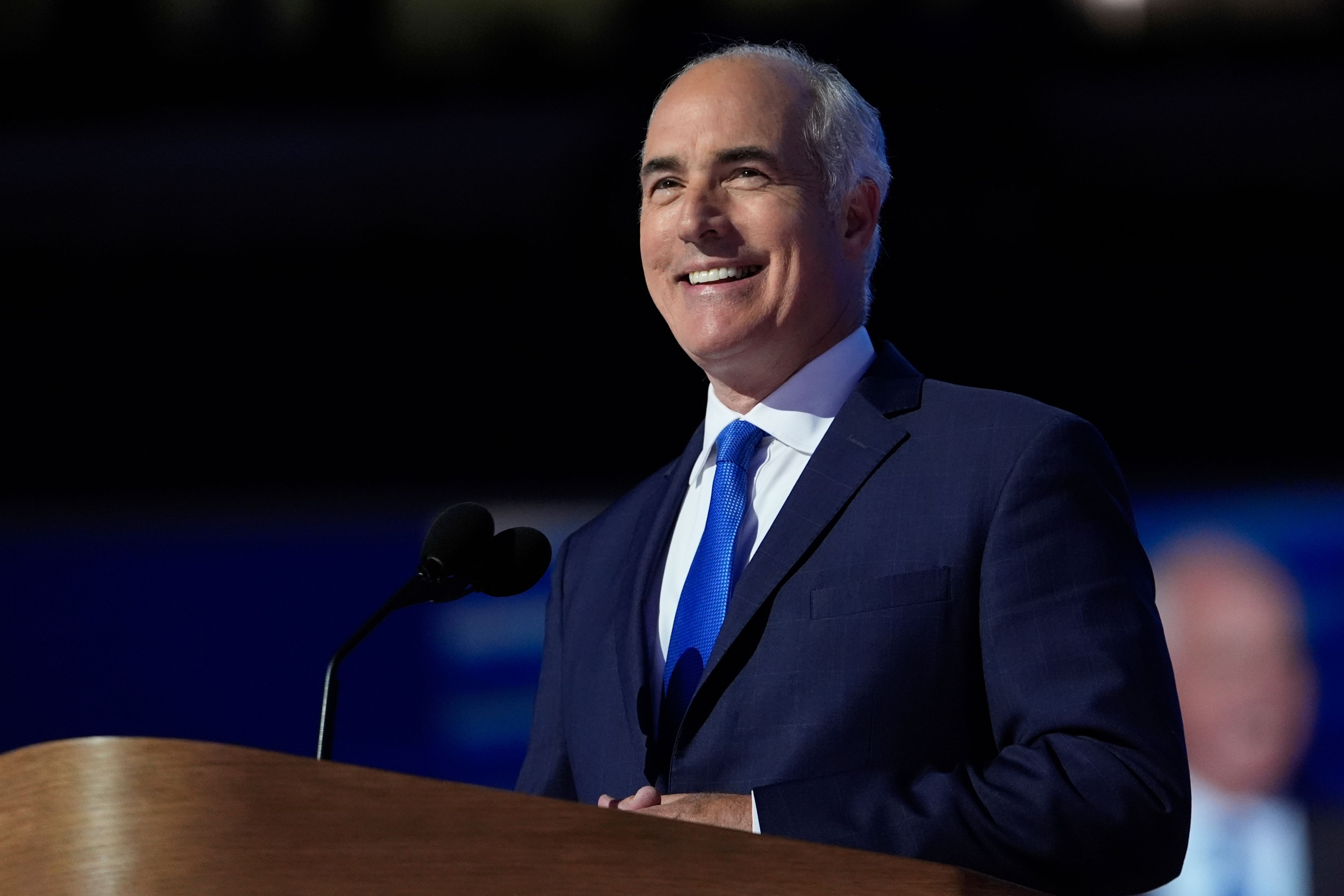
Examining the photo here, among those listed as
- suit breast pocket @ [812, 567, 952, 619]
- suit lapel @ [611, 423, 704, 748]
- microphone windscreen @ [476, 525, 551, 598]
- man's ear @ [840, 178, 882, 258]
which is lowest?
suit lapel @ [611, 423, 704, 748]

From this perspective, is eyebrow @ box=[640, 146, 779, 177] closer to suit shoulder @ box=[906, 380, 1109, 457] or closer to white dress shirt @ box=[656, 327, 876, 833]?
white dress shirt @ box=[656, 327, 876, 833]

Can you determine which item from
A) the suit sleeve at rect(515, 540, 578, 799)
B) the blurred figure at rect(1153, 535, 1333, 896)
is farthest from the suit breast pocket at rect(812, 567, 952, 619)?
the blurred figure at rect(1153, 535, 1333, 896)

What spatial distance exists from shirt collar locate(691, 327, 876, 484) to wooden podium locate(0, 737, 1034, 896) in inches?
33.3

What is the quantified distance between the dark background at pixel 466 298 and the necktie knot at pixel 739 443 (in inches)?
66.6

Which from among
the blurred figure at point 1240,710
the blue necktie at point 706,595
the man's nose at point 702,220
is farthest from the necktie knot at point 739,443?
the blurred figure at point 1240,710

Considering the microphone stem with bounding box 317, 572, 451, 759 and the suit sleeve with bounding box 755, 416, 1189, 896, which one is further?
the microphone stem with bounding box 317, 572, 451, 759

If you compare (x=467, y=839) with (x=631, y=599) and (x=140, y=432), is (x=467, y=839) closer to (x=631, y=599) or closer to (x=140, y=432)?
(x=631, y=599)

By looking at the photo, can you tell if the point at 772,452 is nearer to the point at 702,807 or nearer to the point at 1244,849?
the point at 702,807

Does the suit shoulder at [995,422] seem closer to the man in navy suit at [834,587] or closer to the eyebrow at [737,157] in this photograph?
the man in navy suit at [834,587]

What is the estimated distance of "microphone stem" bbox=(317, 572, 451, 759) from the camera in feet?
4.55

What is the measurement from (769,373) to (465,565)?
1.70ft

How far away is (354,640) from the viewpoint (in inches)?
57.1

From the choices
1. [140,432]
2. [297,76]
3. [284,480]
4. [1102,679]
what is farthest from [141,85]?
[1102,679]

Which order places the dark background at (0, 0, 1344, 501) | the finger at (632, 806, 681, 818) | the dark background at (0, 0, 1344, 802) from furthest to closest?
the dark background at (0, 0, 1344, 501), the dark background at (0, 0, 1344, 802), the finger at (632, 806, 681, 818)
